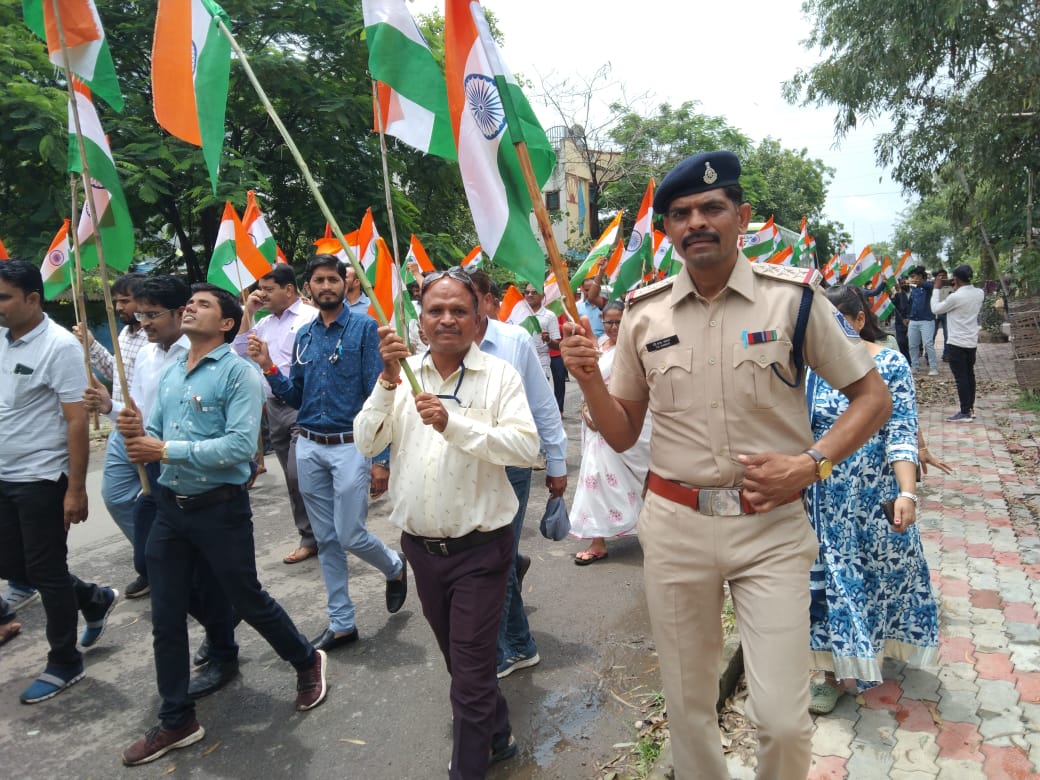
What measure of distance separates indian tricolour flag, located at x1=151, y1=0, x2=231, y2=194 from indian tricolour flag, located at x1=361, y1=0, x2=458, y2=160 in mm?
650

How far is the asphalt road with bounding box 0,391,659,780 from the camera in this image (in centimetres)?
320

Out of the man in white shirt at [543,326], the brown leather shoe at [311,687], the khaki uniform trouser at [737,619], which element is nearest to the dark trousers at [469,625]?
the khaki uniform trouser at [737,619]

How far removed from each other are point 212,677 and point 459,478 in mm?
1987

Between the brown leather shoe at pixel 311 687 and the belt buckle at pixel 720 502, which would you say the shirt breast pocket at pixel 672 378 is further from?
the brown leather shoe at pixel 311 687

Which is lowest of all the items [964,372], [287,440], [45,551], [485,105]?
[964,372]

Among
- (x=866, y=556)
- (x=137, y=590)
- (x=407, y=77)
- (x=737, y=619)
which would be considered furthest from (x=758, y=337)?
(x=137, y=590)

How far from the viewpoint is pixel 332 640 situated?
417 cm

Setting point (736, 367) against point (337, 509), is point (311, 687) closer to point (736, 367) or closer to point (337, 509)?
point (337, 509)

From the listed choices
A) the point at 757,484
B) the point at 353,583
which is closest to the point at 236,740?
the point at 353,583

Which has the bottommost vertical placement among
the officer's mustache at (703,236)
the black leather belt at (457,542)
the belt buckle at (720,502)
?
the black leather belt at (457,542)

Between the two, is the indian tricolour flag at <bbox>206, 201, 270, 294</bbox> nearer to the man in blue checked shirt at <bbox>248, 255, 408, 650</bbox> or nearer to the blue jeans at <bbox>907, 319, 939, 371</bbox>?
the man in blue checked shirt at <bbox>248, 255, 408, 650</bbox>

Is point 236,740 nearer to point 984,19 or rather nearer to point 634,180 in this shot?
point 984,19

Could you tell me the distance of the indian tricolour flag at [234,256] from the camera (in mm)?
6469

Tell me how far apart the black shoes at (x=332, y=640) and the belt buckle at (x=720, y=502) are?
8.48 feet
